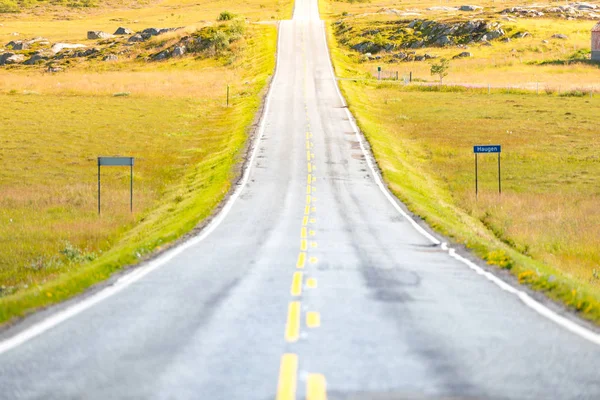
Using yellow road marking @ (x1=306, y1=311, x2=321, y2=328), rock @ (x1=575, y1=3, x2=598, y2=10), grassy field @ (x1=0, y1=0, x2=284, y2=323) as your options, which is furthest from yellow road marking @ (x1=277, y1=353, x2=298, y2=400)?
rock @ (x1=575, y1=3, x2=598, y2=10)

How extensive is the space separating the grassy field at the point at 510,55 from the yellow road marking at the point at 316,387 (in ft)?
223

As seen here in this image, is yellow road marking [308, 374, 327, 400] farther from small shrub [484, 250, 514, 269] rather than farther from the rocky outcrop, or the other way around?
the rocky outcrop

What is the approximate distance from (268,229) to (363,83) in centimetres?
5649

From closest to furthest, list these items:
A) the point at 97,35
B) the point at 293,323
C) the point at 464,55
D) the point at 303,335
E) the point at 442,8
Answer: the point at 303,335
the point at 293,323
the point at 464,55
the point at 97,35
the point at 442,8

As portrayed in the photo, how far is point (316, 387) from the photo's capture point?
760 cm

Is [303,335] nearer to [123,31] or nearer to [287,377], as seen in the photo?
[287,377]

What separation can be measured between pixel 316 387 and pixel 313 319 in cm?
300

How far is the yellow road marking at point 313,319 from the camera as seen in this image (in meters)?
10.2

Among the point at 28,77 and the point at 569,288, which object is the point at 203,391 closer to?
the point at 569,288

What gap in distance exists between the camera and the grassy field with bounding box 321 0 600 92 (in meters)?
79.9

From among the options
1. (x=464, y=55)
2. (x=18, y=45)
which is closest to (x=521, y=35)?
(x=464, y=55)

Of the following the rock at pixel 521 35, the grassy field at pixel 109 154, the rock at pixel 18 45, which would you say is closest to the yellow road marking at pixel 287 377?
the grassy field at pixel 109 154

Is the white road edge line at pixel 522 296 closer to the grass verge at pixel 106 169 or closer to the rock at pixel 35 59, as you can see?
the grass verge at pixel 106 169

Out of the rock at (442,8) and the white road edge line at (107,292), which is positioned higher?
the rock at (442,8)
